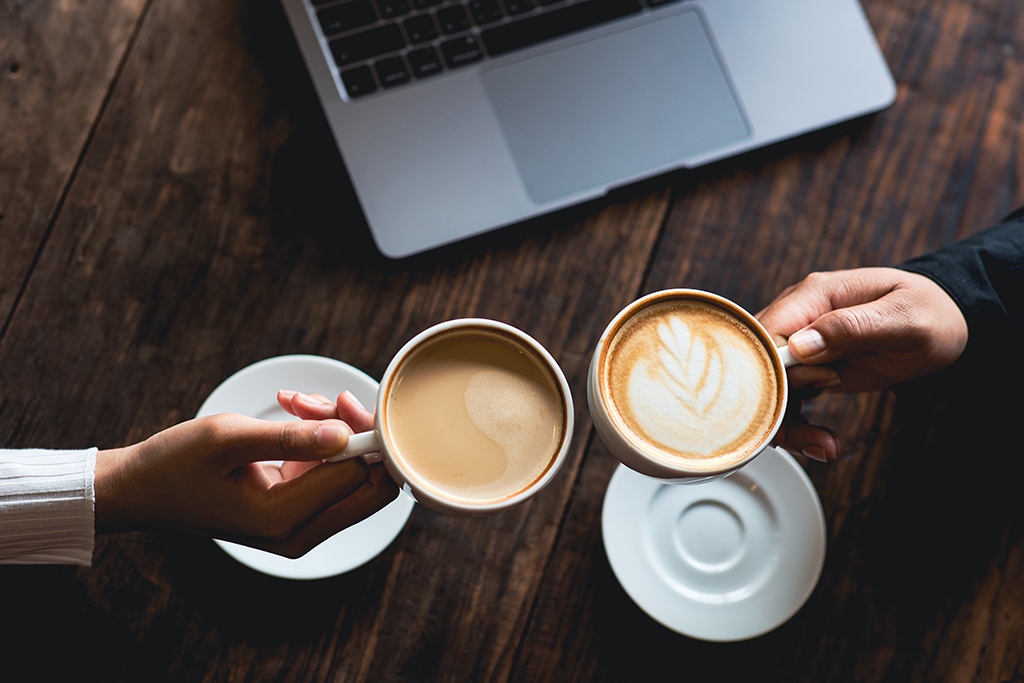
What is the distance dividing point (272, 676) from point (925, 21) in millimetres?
1311

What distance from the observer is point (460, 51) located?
1005mm

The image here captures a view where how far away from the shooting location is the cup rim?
27.7 inches

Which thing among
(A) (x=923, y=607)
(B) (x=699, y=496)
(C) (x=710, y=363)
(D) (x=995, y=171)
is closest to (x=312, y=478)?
(C) (x=710, y=363)

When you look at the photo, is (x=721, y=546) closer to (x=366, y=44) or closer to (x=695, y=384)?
(x=695, y=384)

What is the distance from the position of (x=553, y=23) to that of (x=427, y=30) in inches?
6.6

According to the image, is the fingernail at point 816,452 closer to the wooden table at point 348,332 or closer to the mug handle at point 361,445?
the wooden table at point 348,332

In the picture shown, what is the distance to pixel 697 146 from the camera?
1.05 m

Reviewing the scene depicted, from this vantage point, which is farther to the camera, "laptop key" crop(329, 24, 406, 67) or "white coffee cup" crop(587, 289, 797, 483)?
"laptop key" crop(329, 24, 406, 67)

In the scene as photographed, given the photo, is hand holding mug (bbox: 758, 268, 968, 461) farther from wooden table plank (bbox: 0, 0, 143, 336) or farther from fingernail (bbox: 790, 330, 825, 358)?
wooden table plank (bbox: 0, 0, 143, 336)

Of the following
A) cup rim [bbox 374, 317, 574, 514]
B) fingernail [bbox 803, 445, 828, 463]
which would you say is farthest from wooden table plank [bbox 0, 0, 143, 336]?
fingernail [bbox 803, 445, 828, 463]

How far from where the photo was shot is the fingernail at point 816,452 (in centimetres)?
95

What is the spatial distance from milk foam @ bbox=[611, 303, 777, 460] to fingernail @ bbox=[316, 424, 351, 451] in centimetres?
27

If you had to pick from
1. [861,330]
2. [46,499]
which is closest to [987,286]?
[861,330]

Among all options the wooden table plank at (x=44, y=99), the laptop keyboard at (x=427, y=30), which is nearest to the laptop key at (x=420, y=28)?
the laptop keyboard at (x=427, y=30)
